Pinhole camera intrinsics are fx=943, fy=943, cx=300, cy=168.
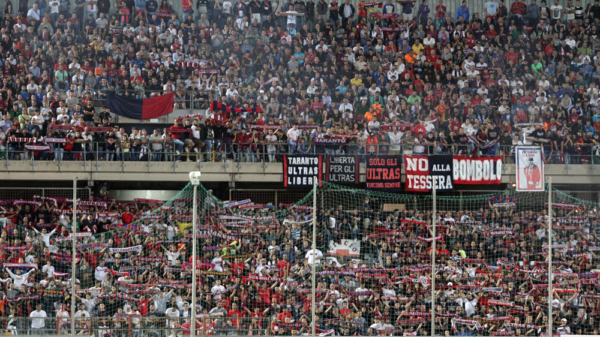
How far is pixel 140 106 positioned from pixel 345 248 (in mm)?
9956

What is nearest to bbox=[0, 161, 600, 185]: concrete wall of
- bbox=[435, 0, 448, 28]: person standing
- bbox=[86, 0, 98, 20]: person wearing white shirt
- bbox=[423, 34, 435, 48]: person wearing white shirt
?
bbox=[423, 34, 435, 48]: person wearing white shirt

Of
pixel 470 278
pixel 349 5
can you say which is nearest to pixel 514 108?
pixel 349 5

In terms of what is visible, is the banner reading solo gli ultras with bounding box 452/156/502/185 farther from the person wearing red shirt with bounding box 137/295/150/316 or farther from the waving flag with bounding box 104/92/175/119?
the person wearing red shirt with bounding box 137/295/150/316

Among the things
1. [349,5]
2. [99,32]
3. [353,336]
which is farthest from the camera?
[349,5]

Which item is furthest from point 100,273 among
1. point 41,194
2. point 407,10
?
point 407,10

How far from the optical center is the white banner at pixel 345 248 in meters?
22.6

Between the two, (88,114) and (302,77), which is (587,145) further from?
(88,114)

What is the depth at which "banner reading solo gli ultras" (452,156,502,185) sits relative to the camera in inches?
1108

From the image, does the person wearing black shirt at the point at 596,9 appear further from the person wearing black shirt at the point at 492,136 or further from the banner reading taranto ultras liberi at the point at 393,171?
the banner reading taranto ultras liberi at the point at 393,171

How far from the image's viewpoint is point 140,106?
29.8 m

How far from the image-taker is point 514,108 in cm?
3103

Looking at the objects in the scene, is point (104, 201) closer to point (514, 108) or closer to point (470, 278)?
point (470, 278)

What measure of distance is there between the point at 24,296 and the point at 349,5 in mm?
18942

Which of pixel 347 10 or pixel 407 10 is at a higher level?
pixel 407 10
